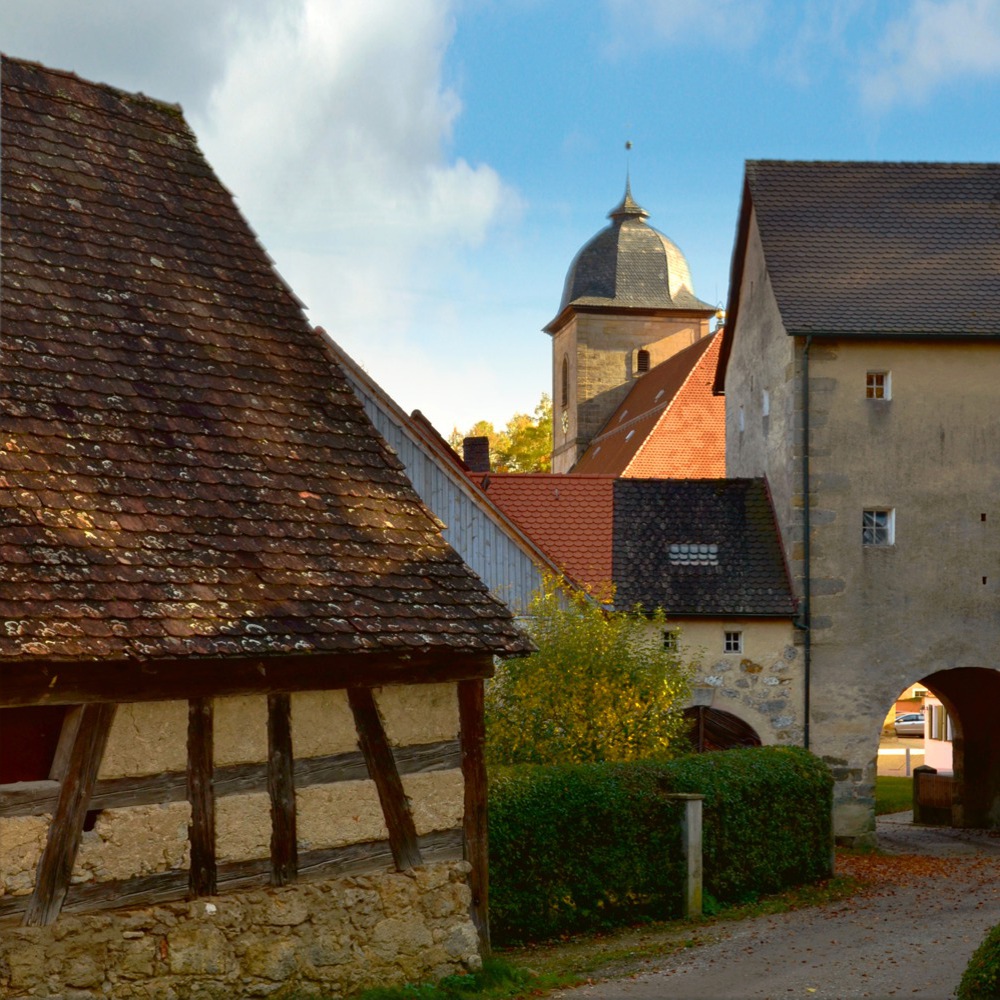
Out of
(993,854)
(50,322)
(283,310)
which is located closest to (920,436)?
(993,854)

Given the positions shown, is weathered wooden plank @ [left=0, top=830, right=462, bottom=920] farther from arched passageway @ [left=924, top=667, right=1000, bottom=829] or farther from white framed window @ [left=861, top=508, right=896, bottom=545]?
Result: arched passageway @ [left=924, top=667, right=1000, bottom=829]

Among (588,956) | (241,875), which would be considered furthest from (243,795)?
(588,956)

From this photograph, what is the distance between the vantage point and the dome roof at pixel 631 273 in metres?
57.2

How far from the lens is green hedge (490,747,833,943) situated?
1360 centimetres

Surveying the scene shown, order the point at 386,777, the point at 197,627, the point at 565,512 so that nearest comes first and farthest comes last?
the point at 197,627 < the point at 386,777 < the point at 565,512

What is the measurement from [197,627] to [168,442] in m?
1.57

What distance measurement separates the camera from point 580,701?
55.9 feet

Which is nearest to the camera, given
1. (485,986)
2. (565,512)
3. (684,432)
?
(485,986)

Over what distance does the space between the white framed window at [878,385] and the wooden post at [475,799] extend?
14546 mm

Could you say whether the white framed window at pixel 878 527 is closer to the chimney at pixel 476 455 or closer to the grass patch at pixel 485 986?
the chimney at pixel 476 455

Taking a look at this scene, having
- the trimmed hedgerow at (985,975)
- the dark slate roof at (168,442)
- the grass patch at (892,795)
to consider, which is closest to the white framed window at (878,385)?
the grass patch at (892,795)

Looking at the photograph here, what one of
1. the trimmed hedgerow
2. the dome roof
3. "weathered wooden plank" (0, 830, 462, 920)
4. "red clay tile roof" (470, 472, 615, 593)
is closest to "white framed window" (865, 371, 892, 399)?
"red clay tile roof" (470, 472, 615, 593)

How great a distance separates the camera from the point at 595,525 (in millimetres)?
24922

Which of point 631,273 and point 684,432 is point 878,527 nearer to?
point 684,432
